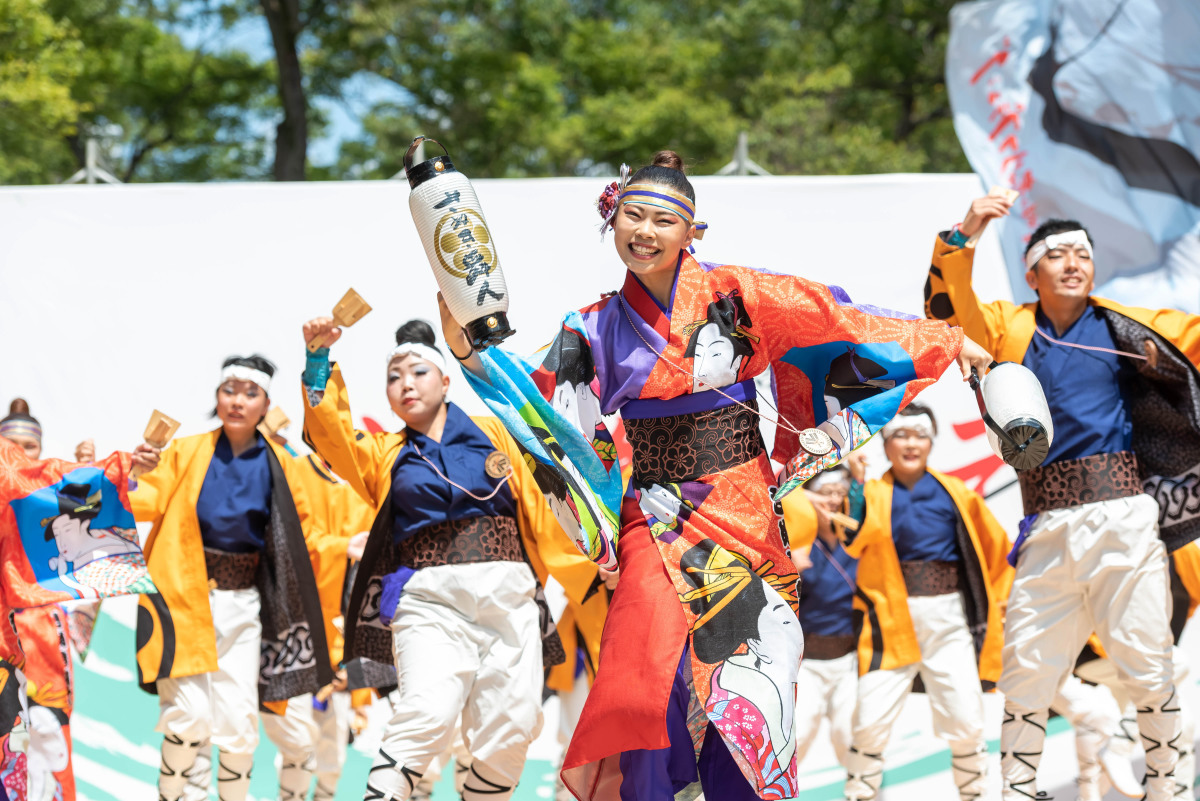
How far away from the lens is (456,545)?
12.3ft

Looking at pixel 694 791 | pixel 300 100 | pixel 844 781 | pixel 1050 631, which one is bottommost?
pixel 844 781

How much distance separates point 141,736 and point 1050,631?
3.61m

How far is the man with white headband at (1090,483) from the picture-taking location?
362cm

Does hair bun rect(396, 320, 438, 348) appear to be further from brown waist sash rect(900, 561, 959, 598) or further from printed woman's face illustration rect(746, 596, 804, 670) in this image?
brown waist sash rect(900, 561, 959, 598)

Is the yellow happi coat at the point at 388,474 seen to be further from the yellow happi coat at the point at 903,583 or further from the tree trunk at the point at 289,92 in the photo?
the tree trunk at the point at 289,92

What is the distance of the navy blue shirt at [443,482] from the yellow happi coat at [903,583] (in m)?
1.79

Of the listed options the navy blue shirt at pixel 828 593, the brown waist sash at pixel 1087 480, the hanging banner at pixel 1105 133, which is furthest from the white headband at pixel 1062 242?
the navy blue shirt at pixel 828 593

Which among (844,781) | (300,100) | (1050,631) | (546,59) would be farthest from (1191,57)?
(546,59)

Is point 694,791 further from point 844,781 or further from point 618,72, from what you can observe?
point 618,72

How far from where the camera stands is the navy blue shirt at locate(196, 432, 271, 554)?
4445mm

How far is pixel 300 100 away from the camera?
13586 mm

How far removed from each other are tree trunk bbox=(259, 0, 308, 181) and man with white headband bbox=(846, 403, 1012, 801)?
9798 millimetres

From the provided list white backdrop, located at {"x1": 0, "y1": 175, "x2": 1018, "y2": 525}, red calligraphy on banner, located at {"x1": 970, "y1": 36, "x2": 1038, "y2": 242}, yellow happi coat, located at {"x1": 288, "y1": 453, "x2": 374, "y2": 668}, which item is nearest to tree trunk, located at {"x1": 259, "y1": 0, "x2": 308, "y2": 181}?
white backdrop, located at {"x1": 0, "y1": 175, "x2": 1018, "y2": 525}

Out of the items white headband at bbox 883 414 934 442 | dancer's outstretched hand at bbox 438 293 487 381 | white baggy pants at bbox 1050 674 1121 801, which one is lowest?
white baggy pants at bbox 1050 674 1121 801
